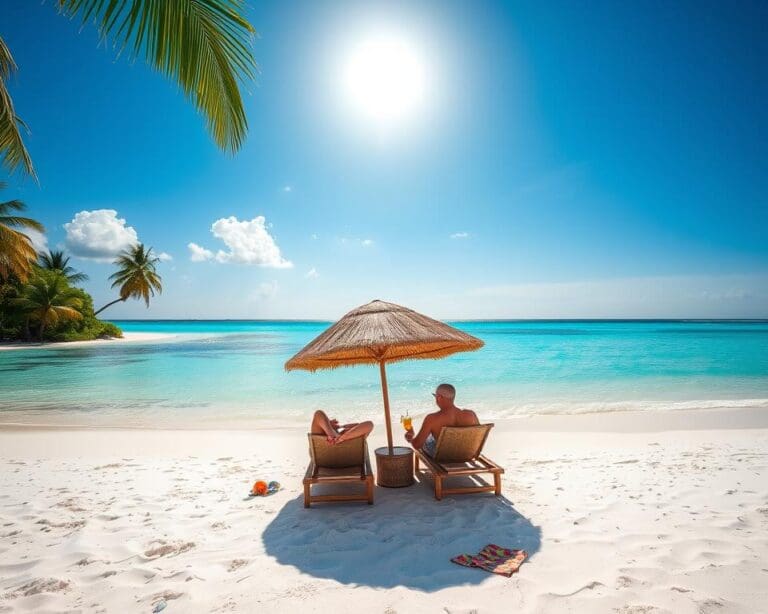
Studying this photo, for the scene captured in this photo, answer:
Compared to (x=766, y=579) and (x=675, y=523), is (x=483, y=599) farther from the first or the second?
(x=675, y=523)

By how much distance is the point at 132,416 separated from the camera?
9.09 meters

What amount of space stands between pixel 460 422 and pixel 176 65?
159 inches

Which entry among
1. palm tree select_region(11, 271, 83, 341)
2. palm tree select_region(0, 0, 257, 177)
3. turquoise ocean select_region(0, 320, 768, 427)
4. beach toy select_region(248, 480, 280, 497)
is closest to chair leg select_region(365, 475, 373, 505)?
beach toy select_region(248, 480, 280, 497)

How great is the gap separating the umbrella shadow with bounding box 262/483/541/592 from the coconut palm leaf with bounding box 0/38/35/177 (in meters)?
5.10

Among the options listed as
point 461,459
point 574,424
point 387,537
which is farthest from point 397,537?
point 574,424

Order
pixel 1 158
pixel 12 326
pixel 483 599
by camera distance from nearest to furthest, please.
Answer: pixel 483 599, pixel 1 158, pixel 12 326

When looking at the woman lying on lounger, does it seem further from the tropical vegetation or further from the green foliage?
the green foliage

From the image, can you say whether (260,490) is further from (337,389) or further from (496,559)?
(337,389)

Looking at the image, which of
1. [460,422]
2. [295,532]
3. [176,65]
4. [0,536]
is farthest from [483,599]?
[176,65]

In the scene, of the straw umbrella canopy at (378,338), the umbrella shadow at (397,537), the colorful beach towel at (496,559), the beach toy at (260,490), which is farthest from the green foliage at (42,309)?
the colorful beach towel at (496,559)

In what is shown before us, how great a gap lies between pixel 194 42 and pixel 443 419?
159 inches

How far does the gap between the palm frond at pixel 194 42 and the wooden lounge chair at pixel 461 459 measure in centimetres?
354

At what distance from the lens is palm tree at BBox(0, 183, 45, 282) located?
18375mm

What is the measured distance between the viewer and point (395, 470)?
4352 millimetres
